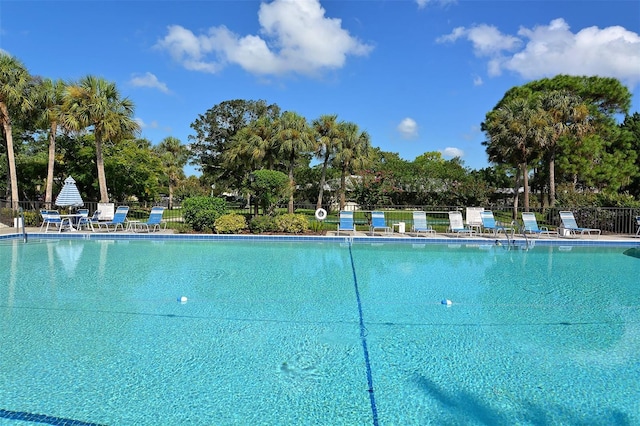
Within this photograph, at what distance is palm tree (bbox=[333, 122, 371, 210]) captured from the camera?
74.6 ft

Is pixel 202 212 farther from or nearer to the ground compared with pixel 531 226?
farther from the ground

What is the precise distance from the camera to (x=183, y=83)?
73.6 feet

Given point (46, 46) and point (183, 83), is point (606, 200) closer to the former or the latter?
point (183, 83)

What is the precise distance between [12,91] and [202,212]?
32.1 feet

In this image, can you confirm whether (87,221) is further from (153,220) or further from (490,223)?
(490,223)

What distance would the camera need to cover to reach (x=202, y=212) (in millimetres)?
14367

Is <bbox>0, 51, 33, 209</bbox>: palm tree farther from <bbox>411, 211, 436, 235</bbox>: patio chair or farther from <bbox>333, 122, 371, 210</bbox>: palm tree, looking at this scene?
<bbox>411, 211, 436, 235</bbox>: patio chair

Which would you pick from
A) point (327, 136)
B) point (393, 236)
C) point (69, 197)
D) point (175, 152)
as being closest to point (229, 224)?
point (393, 236)

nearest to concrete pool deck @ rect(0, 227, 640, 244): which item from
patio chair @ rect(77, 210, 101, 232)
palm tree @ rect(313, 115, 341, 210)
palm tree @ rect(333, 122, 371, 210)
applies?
patio chair @ rect(77, 210, 101, 232)

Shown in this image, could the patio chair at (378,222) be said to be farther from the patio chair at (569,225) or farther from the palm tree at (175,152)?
the palm tree at (175,152)

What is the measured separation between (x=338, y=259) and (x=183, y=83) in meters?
16.8

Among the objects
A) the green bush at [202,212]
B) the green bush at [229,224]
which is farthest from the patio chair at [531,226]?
the green bush at [202,212]

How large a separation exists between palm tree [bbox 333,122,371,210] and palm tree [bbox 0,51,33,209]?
14.5 metres

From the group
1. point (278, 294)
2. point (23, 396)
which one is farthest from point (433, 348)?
point (23, 396)
